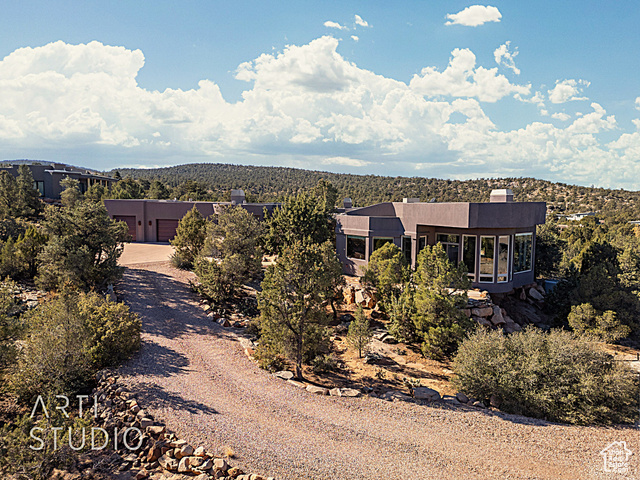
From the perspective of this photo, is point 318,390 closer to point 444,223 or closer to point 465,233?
point 444,223

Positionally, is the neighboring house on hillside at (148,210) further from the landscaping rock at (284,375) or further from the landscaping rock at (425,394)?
the landscaping rock at (425,394)

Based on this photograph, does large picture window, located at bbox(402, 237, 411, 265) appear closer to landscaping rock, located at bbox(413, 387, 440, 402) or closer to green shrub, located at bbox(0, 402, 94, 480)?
landscaping rock, located at bbox(413, 387, 440, 402)

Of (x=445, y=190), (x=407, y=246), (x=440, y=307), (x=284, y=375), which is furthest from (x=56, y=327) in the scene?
(x=445, y=190)

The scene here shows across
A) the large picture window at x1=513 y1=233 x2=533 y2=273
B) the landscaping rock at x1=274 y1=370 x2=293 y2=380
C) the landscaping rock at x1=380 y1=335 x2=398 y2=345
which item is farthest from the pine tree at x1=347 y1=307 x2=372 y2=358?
the large picture window at x1=513 y1=233 x2=533 y2=273

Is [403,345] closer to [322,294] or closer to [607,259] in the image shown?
[322,294]

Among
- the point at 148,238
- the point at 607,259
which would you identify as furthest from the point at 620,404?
the point at 148,238
